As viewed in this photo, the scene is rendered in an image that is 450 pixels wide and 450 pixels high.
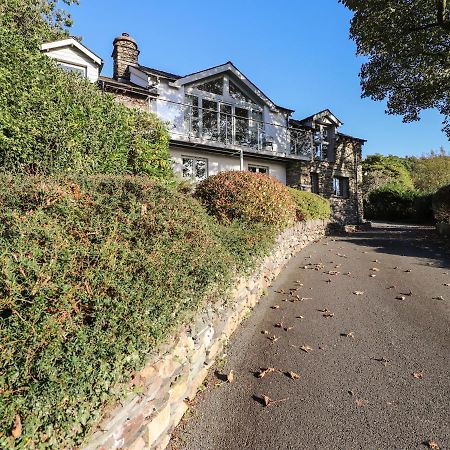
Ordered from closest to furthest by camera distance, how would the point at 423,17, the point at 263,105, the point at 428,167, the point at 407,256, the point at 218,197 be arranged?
the point at 218,197
the point at 407,256
the point at 423,17
the point at 263,105
the point at 428,167

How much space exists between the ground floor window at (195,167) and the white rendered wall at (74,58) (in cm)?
547

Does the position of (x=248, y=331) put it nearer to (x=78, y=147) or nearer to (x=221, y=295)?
(x=221, y=295)

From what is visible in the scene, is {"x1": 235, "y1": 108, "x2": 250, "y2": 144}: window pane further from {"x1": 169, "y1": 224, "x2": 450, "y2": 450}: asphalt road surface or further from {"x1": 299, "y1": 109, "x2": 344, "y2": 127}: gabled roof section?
{"x1": 169, "y1": 224, "x2": 450, "y2": 450}: asphalt road surface

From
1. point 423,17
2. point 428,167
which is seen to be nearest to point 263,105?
point 423,17

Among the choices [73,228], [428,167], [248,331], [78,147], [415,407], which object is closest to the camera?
[73,228]

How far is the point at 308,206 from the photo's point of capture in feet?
46.1

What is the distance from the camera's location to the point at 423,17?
15.8 meters

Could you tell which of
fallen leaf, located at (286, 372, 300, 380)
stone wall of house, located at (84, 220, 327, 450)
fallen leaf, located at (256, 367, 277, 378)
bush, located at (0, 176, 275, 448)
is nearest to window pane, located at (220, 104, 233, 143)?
stone wall of house, located at (84, 220, 327, 450)

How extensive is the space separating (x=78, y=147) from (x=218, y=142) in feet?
35.1

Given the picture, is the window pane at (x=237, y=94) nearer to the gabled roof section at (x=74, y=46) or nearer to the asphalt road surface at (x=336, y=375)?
the gabled roof section at (x=74, y=46)

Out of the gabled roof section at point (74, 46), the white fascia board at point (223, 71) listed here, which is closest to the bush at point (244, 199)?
the gabled roof section at point (74, 46)

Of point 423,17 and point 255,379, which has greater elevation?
point 423,17

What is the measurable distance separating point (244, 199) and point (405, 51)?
13987 millimetres

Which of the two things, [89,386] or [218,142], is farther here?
[218,142]
